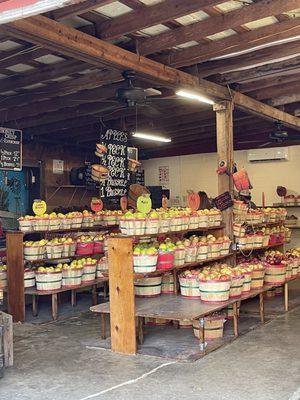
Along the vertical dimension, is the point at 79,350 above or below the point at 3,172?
below

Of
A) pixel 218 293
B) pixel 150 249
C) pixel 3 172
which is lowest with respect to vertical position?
pixel 218 293

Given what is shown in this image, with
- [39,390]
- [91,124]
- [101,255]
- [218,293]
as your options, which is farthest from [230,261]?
[91,124]

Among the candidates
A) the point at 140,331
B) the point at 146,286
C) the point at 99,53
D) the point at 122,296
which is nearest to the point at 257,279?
the point at 146,286

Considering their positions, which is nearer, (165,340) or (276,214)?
(165,340)

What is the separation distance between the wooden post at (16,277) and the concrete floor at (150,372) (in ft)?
3.72

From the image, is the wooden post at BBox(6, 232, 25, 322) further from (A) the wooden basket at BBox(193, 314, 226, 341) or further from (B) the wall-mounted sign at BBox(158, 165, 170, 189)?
(B) the wall-mounted sign at BBox(158, 165, 170, 189)

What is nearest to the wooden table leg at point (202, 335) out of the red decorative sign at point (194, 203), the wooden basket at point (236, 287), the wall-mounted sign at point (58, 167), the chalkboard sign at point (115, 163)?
the wooden basket at point (236, 287)

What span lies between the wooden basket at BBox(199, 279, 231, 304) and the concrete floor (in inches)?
23.7

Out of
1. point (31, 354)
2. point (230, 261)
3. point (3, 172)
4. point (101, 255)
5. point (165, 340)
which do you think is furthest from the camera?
point (3, 172)

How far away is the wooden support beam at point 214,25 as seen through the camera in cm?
573

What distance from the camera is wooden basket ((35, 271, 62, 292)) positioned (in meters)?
8.16

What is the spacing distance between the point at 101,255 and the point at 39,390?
5.05 metres

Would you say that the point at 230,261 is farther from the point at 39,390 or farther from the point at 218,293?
the point at 39,390

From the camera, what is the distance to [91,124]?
1239 centimetres
